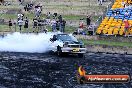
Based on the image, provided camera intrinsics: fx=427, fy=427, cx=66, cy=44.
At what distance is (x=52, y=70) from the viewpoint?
27.2m

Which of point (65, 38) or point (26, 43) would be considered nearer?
point (65, 38)

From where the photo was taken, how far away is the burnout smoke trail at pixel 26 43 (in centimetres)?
4025

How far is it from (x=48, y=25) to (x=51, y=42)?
11.5m

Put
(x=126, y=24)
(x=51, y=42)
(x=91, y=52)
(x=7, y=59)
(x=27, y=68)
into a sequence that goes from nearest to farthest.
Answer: (x=27, y=68), (x=7, y=59), (x=51, y=42), (x=91, y=52), (x=126, y=24)

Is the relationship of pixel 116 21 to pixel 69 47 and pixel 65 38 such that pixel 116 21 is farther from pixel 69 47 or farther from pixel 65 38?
pixel 69 47

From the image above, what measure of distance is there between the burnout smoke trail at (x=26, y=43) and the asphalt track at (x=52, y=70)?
2322 mm

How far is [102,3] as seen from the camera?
177 ft

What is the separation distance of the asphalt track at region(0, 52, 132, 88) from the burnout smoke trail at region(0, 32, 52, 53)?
91.4 inches

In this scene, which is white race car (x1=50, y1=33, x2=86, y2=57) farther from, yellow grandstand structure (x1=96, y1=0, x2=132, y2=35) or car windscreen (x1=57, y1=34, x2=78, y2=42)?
yellow grandstand structure (x1=96, y1=0, x2=132, y2=35)

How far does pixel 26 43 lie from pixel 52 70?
14.9 m

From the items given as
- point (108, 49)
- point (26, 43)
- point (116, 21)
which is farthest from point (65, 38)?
point (116, 21)

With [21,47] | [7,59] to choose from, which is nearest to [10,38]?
[21,47]

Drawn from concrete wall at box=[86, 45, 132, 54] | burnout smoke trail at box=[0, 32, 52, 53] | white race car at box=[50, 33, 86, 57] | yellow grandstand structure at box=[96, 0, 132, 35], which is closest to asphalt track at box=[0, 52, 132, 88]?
white race car at box=[50, 33, 86, 57]

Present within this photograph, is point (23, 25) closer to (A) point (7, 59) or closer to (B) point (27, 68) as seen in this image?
(A) point (7, 59)
